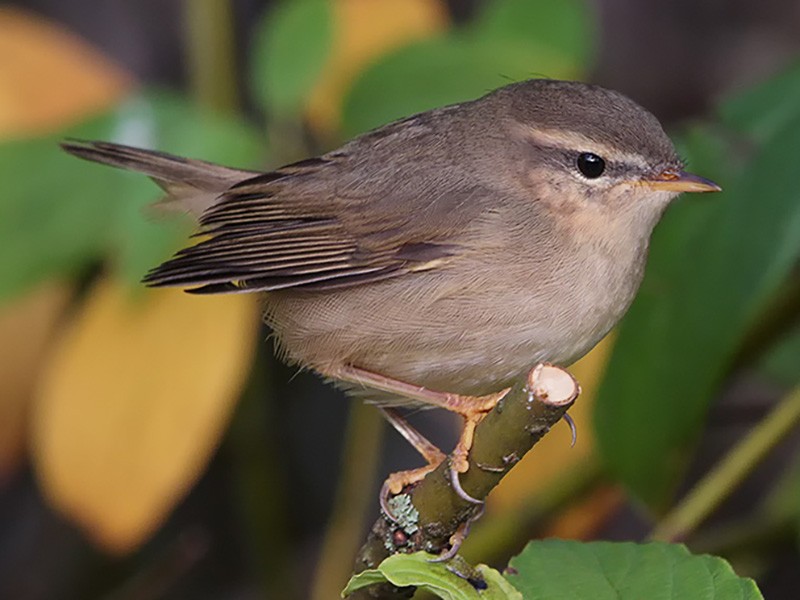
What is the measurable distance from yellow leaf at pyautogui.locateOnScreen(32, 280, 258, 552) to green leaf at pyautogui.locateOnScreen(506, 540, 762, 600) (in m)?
1.43

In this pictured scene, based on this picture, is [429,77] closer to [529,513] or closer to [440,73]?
[440,73]

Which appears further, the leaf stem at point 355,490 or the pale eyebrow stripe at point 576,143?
the leaf stem at point 355,490

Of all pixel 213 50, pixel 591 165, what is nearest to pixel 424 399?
pixel 591 165

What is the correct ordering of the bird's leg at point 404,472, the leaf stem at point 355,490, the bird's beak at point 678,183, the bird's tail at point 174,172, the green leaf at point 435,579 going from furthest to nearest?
1. the leaf stem at point 355,490
2. the bird's tail at point 174,172
3. the bird's beak at point 678,183
4. the bird's leg at point 404,472
5. the green leaf at point 435,579

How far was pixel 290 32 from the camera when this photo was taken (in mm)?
3477

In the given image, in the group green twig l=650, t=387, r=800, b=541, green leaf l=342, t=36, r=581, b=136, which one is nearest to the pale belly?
green twig l=650, t=387, r=800, b=541

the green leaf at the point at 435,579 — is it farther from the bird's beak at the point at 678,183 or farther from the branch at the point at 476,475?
the bird's beak at the point at 678,183

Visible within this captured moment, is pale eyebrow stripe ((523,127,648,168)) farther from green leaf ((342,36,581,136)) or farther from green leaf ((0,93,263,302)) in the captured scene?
green leaf ((0,93,263,302))

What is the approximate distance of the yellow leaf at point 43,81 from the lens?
3.75 metres

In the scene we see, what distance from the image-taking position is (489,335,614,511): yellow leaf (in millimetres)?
3547

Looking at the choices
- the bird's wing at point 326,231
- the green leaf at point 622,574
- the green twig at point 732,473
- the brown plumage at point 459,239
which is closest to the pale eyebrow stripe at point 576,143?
the brown plumage at point 459,239

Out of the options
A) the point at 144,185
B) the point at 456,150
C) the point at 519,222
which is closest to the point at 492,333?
the point at 519,222

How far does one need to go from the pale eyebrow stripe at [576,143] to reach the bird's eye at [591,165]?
0.01 m

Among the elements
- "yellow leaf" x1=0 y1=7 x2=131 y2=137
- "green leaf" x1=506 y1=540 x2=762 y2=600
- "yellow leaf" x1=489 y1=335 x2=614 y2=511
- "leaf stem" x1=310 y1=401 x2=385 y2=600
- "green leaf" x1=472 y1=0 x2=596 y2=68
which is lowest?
"leaf stem" x1=310 y1=401 x2=385 y2=600
